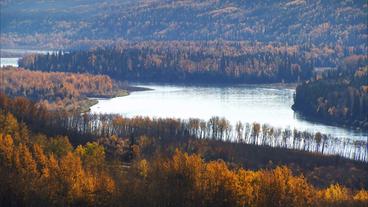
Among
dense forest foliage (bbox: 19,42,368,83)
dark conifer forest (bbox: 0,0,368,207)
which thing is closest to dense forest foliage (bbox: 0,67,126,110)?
dark conifer forest (bbox: 0,0,368,207)

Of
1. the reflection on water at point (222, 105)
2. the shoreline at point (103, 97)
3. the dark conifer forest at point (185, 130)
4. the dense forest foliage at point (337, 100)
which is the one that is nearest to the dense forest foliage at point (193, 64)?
the dark conifer forest at point (185, 130)

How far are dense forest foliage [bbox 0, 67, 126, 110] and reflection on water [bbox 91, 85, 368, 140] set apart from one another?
13.5ft

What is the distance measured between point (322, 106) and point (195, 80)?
51079 mm

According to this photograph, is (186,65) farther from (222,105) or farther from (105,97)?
(222,105)

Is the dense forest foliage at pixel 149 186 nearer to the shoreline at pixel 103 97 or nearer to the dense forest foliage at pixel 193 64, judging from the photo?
the shoreline at pixel 103 97

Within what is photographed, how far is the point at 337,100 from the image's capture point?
323 feet

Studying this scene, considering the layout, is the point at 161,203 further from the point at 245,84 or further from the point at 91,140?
the point at 245,84

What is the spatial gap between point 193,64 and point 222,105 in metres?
48.9

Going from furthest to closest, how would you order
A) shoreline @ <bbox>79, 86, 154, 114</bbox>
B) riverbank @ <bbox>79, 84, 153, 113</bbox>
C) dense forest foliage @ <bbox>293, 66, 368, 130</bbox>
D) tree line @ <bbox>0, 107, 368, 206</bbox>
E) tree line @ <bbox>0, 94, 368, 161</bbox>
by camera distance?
riverbank @ <bbox>79, 84, 153, 113</bbox>, shoreline @ <bbox>79, 86, 154, 114</bbox>, dense forest foliage @ <bbox>293, 66, 368, 130</bbox>, tree line @ <bbox>0, 94, 368, 161</bbox>, tree line @ <bbox>0, 107, 368, 206</bbox>

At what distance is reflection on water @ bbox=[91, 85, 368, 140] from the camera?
8756cm

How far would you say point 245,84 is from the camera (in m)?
140

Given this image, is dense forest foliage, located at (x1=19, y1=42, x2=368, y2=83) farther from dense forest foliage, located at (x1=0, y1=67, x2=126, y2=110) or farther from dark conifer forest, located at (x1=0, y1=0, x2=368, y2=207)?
dense forest foliage, located at (x1=0, y1=67, x2=126, y2=110)

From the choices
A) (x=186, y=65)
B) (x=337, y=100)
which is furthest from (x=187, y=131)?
(x=186, y=65)

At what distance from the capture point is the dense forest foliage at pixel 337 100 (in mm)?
92750
